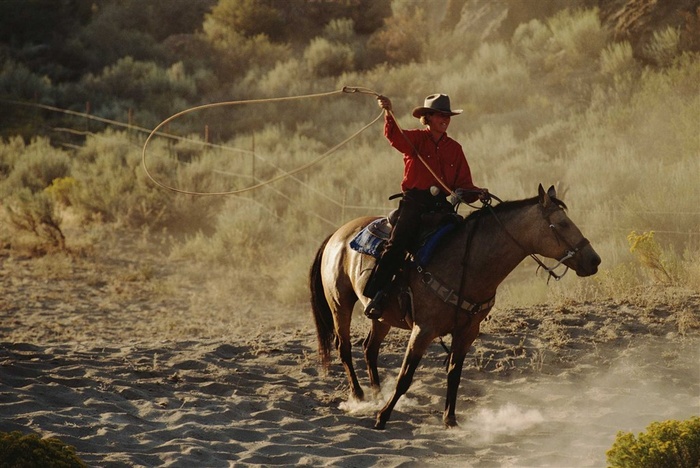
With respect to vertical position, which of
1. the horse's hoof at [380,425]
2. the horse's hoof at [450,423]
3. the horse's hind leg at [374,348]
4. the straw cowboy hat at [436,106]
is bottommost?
the horse's hoof at [380,425]

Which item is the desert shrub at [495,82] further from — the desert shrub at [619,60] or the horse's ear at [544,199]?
the horse's ear at [544,199]

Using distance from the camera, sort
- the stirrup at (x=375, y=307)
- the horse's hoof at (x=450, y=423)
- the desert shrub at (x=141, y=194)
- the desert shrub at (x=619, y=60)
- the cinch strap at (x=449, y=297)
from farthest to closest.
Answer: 1. the desert shrub at (x=619, y=60)
2. the desert shrub at (x=141, y=194)
3. the horse's hoof at (x=450, y=423)
4. the stirrup at (x=375, y=307)
5. the cinch strap at (x=449, y=297)

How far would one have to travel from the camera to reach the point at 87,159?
22.4m

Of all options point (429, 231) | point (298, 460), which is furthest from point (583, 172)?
point (298, 460)

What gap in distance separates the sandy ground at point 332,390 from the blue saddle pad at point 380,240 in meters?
1.49

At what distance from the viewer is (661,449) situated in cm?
500

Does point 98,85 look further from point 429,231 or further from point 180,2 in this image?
point 429,231

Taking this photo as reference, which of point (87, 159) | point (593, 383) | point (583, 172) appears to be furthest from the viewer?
point (87, 159)

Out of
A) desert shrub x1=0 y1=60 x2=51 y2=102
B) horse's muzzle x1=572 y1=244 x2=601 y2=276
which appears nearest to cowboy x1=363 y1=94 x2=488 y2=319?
horse's muzzle x1=572 y1=244 x2=601 y2=276

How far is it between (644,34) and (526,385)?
44.1ft

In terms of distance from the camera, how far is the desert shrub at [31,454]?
4.84 meters

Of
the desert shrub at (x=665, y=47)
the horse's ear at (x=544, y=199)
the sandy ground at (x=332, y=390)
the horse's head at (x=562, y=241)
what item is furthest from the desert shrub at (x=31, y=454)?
the desert shrub at (x=665, y=47)

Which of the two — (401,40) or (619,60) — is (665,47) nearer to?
(619,60)

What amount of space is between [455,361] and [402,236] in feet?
3.71
